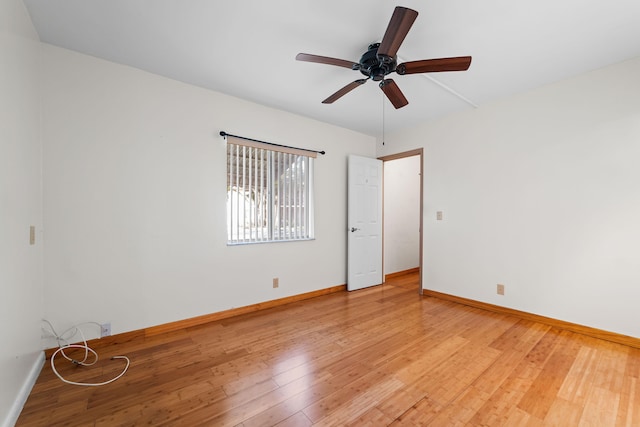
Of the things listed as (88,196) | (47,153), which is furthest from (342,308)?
(47,153)

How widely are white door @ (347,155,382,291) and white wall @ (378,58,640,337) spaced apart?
92cm

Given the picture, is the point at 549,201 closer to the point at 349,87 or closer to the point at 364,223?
the point at 364,223

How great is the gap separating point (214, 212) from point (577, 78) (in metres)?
3.91

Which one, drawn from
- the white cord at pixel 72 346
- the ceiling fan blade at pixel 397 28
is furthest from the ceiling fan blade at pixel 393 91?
the white cord at pixel 72 346

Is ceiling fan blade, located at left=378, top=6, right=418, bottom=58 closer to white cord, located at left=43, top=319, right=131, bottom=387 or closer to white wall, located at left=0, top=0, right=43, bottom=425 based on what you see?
white wall, located at left=0, top=0, right=43, bottom=425

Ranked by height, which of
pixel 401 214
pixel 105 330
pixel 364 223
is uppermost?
pixel 401 214

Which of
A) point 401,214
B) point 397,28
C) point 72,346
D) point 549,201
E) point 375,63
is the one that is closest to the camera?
point 397,28

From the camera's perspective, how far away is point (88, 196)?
2.22 meters

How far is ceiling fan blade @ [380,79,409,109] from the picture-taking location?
2.10 meters

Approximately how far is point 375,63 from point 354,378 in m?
2.26

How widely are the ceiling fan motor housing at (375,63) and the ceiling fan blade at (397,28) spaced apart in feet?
0.27

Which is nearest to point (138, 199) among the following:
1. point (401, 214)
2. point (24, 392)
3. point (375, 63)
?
point (24, 392)

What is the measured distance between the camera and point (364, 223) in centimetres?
417

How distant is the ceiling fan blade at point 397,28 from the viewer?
1.39 metres
